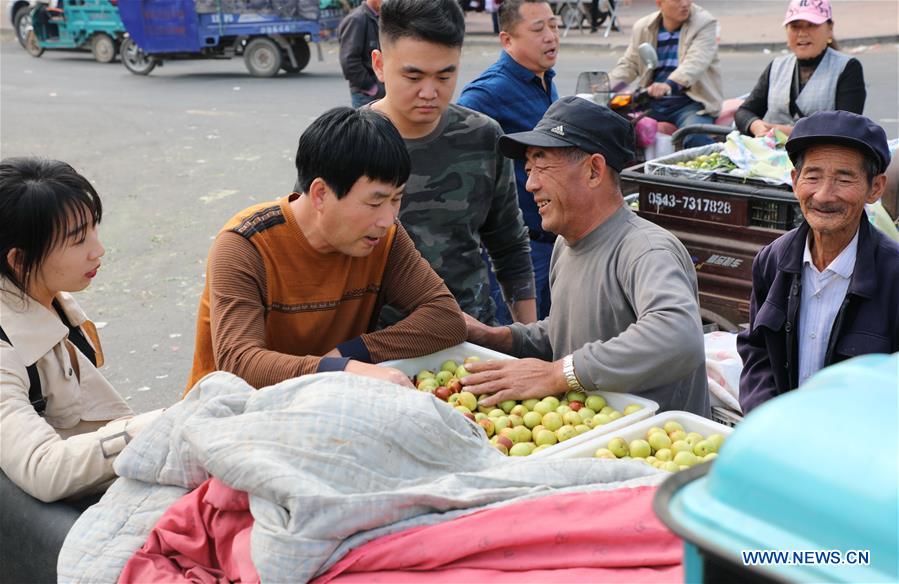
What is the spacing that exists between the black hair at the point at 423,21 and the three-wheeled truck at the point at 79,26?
16953 mm

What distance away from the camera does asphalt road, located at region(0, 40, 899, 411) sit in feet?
23.3

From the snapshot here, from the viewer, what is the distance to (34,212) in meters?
2.84

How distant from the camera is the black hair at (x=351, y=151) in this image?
3.04 metres

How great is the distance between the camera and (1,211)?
111 inches

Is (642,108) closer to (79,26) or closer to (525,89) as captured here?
(525,89)

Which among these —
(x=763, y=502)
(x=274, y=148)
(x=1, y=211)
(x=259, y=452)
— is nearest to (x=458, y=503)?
(x=259, y=452)

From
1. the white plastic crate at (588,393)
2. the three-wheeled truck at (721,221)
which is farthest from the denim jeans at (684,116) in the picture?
the white plastic crate at (588,393)

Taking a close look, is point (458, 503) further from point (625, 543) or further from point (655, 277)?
point (655, 277)

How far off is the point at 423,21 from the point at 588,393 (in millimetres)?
1548

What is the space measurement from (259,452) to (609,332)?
1440 mm

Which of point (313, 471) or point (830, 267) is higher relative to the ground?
point (830, 267)

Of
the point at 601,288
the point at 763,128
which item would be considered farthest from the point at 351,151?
the point at 763,128

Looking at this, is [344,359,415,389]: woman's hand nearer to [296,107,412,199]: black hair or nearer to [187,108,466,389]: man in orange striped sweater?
[187,108,466,389]: man in orange striped sweater

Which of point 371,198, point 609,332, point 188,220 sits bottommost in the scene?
point 188,220
